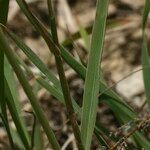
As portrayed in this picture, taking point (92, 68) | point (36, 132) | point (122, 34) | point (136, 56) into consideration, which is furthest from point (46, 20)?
point (92, 68)

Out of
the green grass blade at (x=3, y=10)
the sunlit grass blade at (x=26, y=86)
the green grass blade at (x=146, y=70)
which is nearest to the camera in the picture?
the sunlit grass blade at (x=26, y=86)

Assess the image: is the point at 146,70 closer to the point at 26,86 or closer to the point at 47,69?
the point at 47,69

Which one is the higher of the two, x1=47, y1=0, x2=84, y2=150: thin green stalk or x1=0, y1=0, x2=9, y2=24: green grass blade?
x1=0, y1=0, x2=9, y2=24: green grass blade

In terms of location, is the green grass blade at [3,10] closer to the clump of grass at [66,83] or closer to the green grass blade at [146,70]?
the clump of grass at [66,83]

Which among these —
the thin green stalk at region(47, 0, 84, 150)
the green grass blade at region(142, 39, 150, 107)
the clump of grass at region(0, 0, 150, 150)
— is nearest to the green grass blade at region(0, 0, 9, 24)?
the clump of grass at region(0, 0, 150, 150)

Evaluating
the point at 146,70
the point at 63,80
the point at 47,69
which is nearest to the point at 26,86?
the point at 63,80

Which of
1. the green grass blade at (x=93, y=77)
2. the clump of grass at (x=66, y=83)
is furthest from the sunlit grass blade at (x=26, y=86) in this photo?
the green grass blade at (x=93, y=77)

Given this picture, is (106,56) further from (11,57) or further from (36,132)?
(11,57)

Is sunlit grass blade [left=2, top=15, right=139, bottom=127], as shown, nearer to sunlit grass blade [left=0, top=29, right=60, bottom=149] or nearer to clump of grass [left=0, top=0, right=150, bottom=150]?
clump of grass [left=0, top=0, right=150, bottom=150]
